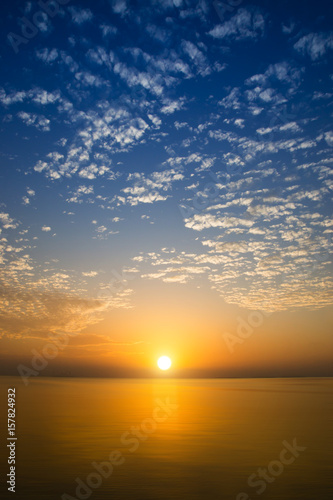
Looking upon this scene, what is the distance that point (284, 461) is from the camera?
13953 millimetres

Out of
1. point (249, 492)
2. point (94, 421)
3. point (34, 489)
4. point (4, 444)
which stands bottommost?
point (249, 492)

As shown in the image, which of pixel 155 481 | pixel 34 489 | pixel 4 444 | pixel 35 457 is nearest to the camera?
pixel 34 489

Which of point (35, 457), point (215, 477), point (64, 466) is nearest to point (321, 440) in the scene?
point (215, 477)

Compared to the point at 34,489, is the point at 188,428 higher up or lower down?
higher up

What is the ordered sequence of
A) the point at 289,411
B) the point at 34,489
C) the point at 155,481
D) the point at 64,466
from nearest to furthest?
the point at 34,489, the point at 155,481, the point at 64,466, the point at 289,411

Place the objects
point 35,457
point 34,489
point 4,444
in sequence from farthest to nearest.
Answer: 1. point 4,444
2. point 35,457
3. point 34,489

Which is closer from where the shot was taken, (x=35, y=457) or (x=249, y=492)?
(x=249, y=492)

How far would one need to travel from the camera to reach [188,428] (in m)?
20.3

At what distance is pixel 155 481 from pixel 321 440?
1071 cm

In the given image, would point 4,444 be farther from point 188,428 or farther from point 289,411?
point 289,411

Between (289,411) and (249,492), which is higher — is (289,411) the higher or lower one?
the higher one

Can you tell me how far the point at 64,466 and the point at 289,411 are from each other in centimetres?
2135

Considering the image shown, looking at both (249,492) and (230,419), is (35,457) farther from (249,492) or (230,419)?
(230,419)

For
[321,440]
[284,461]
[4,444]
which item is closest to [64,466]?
[4,444]
